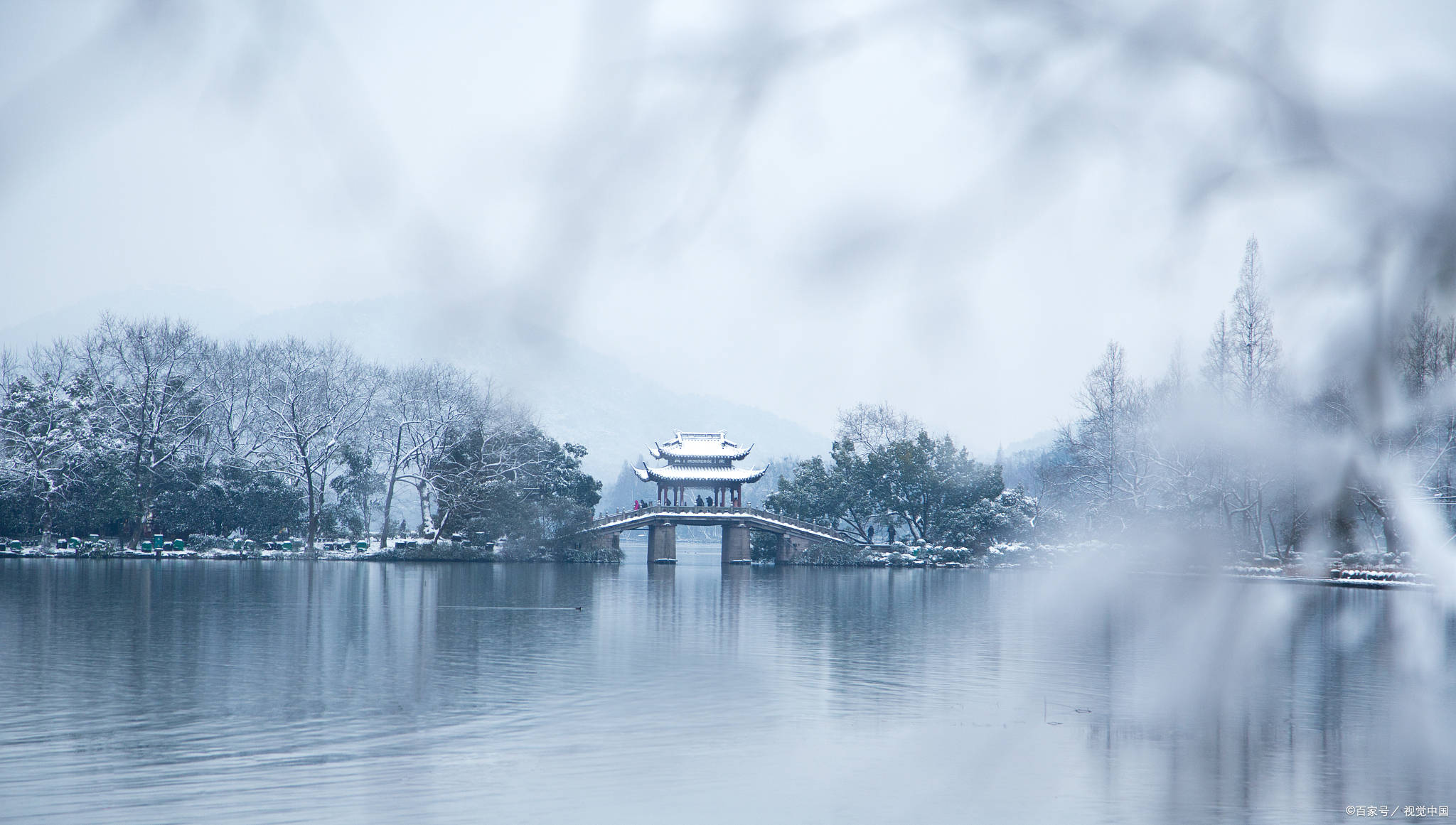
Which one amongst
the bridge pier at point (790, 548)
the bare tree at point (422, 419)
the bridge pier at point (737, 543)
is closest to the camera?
the bare tree at point (422, 419)

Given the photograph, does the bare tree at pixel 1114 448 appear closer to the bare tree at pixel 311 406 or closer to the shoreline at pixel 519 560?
the shoreline at pixel 519 560

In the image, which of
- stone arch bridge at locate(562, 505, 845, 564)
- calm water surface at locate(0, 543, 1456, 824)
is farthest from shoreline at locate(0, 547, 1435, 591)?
calm water surface at locate(0, 543, 1456, 824)

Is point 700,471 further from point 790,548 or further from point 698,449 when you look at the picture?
point 790,548

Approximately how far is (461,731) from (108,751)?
3.46 m

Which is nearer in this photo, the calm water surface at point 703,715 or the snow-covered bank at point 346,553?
the calm water surface at point 703,715

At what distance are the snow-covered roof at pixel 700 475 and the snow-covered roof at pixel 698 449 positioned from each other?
0.70 m

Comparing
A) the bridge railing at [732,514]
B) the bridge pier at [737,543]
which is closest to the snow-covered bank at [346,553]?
the bridge railing at [732,514]

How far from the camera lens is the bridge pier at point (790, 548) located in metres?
66.6

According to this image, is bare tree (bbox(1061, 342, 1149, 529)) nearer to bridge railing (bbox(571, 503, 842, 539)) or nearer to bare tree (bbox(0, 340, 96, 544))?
bridge railing (bbox(571, 503, 842, 539))

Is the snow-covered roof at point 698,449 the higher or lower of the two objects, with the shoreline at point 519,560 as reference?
higher

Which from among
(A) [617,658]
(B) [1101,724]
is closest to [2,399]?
(A) [617,658]

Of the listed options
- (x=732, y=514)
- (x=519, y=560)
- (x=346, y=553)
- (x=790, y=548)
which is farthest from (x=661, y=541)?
(x=346, y=553)

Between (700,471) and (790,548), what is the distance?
824 centimetres

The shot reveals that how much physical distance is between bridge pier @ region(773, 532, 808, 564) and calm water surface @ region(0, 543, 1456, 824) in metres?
35.9
